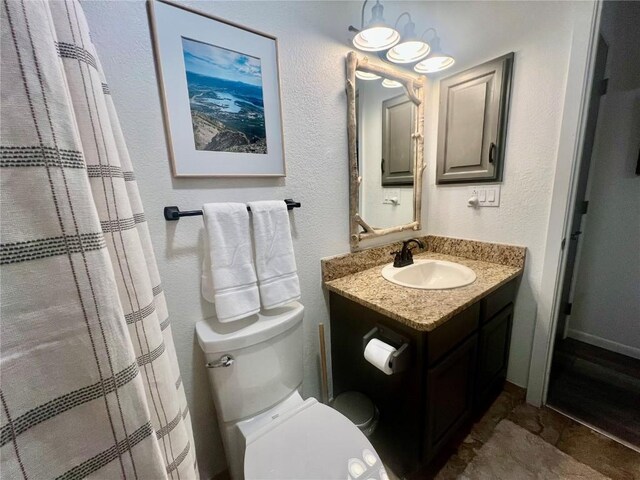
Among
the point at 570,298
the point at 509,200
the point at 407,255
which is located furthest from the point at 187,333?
the point at 570,298

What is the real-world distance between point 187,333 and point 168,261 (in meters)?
0.29

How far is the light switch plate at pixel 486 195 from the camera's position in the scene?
1394mm

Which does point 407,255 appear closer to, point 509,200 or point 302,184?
point 509,200

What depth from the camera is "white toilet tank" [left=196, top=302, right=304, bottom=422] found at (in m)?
0.88

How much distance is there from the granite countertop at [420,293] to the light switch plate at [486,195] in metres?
0.26

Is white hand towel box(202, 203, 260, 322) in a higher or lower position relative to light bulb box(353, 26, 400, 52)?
lower

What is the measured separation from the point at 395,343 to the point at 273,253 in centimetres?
58

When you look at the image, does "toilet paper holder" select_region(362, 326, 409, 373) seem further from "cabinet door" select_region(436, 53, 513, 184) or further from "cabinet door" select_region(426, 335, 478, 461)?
"cabinet door" select_region(436, 53, 513, 184)

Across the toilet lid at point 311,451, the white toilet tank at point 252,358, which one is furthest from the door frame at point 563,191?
the white toilet tank at point 252,358

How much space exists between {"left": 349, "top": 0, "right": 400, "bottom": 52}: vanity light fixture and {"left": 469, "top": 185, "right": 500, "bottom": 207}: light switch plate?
0.89 m

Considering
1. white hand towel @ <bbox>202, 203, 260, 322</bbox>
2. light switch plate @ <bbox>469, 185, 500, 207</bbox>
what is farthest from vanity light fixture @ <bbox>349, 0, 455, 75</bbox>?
white hand towel @ <bbox>202, 203, 260, 322</bbox>

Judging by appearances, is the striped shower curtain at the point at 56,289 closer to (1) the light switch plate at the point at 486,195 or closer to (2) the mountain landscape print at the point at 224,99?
(2) the mountain landscape print at the point at 224,99

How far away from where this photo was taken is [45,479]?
302mm

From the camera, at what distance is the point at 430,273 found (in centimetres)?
147
